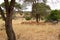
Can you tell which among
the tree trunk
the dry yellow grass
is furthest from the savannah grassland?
the tree trunk

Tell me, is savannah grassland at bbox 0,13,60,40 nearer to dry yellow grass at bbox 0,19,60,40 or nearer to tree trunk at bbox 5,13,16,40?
dry yellow grass at bbox 0,19,60,40

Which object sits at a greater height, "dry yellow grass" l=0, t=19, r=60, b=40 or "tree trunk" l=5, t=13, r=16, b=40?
"tree trunk" l=5, t=13, r=16, b=40

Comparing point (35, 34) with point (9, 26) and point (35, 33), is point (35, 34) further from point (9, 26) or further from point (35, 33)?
point (9, 26)

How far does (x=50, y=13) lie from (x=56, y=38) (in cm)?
1925

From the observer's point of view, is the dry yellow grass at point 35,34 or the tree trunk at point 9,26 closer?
the tree trunk at point 9,26

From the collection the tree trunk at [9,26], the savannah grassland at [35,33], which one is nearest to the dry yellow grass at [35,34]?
the savannah grassland at [35,33]

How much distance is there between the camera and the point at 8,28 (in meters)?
10.4

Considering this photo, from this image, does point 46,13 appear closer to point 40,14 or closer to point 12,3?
point 40,14

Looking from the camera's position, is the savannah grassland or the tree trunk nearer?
the tree trunk

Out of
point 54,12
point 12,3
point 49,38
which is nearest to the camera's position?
point 12,3

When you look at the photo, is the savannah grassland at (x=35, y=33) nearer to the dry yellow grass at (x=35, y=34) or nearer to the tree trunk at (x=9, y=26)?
the dry yellow grass at (x=35, y=34)

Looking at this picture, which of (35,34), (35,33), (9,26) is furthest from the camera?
(35,33)

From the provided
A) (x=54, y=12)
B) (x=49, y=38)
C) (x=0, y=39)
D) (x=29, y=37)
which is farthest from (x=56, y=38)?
(x=54, y=12)

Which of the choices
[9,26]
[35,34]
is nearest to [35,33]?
[35,34]
